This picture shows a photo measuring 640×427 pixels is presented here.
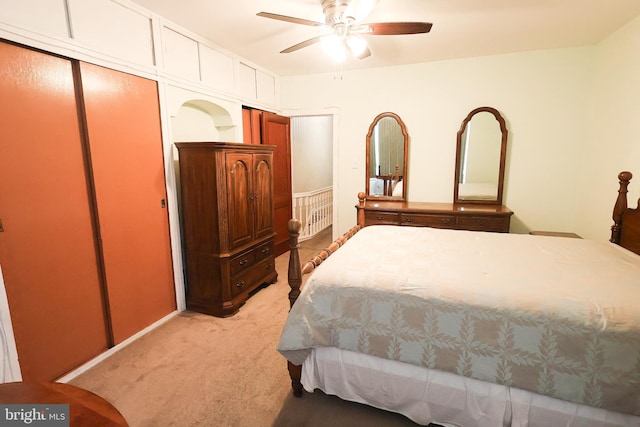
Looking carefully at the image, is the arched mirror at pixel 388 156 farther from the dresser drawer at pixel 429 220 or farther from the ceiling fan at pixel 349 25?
the ceiling fan at pixel 349 25

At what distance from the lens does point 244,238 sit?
302 centimetres

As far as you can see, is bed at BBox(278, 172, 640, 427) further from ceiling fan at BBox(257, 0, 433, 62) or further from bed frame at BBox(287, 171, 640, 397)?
ceiling fan at BBox(257, 0, 433, 62)

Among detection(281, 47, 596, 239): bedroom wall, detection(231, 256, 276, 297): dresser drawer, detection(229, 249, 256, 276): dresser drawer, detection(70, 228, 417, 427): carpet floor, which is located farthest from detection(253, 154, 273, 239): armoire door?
detection(281, 47, 596, 239): bedroom wall

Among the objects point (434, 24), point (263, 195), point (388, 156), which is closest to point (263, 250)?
point (263, 195)

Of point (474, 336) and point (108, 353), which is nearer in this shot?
point (474, 336)

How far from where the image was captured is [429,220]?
352cm

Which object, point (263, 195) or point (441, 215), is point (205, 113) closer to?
point (263, 195)

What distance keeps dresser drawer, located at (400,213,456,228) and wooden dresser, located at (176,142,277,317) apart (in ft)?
5.63

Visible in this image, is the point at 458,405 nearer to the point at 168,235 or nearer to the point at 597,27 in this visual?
the point at 168,235

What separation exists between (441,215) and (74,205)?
10.8ft

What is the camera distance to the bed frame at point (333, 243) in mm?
1835

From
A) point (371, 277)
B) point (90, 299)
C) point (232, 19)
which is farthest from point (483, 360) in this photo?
point (232, 19)

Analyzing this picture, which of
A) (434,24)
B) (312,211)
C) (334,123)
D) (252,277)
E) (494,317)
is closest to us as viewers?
(494,317)

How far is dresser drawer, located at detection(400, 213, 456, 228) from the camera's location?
11.4 feet
